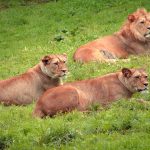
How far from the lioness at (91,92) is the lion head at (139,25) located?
4.75 metres

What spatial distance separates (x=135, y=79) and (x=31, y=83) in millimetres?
2627

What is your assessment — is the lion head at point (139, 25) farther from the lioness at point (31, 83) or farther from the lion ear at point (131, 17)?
the lioness at point (31, 83)

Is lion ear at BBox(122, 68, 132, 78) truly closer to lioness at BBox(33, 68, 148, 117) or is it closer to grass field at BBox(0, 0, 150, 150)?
lioness at BBox(33, 68, 148, 117)

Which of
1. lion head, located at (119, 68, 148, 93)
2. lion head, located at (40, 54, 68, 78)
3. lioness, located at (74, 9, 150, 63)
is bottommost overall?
lioness, located at (74, 9, 150, 63)

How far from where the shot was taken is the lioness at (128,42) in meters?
16.8

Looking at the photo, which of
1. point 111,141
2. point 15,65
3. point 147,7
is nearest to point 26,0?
point 147,7

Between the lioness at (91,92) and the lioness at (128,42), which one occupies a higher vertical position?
the lioness at (91,92)

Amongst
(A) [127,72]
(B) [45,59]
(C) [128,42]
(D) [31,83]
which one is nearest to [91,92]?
(A) [127,72]

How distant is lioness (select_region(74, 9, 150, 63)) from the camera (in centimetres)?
1680

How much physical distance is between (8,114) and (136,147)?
3.41 meters

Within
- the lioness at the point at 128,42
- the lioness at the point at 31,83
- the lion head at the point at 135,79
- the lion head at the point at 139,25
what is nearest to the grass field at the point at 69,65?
the lion head at the point at 135,79

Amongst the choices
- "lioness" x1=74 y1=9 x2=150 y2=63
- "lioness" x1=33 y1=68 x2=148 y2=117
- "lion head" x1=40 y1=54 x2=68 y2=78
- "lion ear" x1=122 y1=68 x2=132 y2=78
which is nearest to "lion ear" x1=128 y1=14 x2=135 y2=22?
"lioness" x1=74 y1=9 x2=150 y2=63

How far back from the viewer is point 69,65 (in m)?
15.5

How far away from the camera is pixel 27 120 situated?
11070mm
